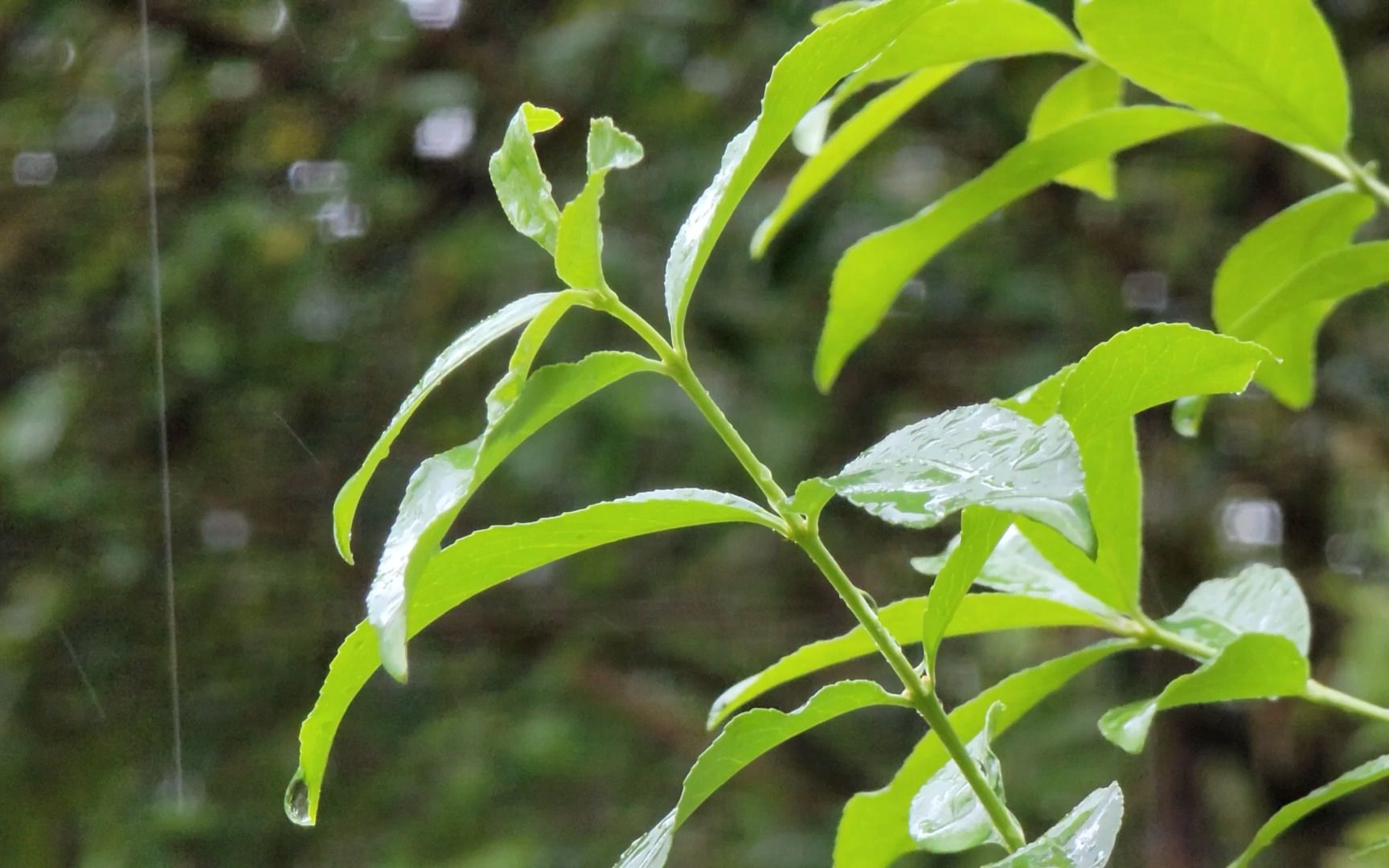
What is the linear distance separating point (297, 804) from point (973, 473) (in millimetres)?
141

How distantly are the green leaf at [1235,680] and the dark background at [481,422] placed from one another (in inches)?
25.9

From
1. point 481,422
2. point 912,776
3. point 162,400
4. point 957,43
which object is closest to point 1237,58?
point 957,43

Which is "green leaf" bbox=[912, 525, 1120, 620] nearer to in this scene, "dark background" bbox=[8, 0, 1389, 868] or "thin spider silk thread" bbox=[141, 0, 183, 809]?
"dark background" bbox=[8, 0, 1389, 868]

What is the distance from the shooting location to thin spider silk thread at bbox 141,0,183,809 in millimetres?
945

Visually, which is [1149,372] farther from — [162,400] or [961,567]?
[162,400]

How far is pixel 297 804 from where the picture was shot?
9.5 inches

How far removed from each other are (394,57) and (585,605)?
403 millimetres

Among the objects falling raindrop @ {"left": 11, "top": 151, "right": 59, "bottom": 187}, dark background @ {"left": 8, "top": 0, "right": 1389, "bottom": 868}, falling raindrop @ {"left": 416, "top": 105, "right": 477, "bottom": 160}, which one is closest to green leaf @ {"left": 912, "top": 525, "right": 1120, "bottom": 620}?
dark background @ {"left": 8, "top": 0, "right": 1389, "bottom": 868}

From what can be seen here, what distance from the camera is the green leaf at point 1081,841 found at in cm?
17

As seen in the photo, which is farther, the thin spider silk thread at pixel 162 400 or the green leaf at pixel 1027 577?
the thin spider silk thread at pixel 162 400

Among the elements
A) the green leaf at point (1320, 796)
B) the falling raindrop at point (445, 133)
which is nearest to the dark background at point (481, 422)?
the falling raindrop at point (445, 133)

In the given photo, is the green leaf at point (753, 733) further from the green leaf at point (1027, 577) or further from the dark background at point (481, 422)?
the dark background at point (481, 422)

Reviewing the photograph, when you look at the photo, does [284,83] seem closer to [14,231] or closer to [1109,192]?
[14,231]

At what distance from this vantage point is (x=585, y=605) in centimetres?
97
